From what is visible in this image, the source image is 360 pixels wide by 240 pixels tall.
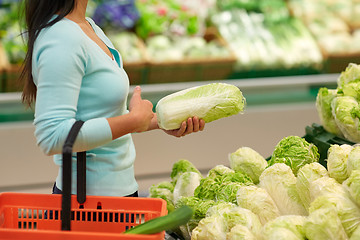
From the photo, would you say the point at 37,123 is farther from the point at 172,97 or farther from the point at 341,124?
the point at 341,124

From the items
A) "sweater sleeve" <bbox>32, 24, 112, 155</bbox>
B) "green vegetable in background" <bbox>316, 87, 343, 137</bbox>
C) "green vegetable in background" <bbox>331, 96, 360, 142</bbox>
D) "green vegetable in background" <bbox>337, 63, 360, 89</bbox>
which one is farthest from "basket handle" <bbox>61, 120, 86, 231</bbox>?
"green vegetable in background" <bbox>337, 63, 360, 89</bbox>

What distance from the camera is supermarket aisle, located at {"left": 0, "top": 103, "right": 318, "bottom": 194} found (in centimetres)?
397

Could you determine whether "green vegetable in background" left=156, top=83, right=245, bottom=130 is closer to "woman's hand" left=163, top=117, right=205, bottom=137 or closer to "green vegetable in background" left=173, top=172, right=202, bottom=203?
"woman's hand" left=163, top=117, right=205, bottom=137

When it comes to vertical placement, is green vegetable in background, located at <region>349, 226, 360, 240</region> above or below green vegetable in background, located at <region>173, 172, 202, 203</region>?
above

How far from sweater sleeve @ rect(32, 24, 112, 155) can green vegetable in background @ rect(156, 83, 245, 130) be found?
337 mm

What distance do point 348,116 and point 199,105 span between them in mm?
715

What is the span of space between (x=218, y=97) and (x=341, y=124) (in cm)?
67

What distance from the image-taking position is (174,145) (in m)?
4.29

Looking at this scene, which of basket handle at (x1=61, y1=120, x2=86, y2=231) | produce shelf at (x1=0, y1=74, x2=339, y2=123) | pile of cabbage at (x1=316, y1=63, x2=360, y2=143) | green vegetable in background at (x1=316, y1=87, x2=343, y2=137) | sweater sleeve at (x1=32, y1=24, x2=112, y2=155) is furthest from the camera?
produce shelf at (x1=0, y1=74, x2=339, y2=123)

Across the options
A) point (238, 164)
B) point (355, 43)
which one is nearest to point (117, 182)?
point (238, 164)

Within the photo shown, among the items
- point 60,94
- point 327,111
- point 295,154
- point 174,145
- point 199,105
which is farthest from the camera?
point 174,145

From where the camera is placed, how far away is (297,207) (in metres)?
1.85

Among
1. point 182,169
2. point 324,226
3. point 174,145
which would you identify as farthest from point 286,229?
point 174,145

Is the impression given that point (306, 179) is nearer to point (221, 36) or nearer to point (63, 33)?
point (63, 33)
